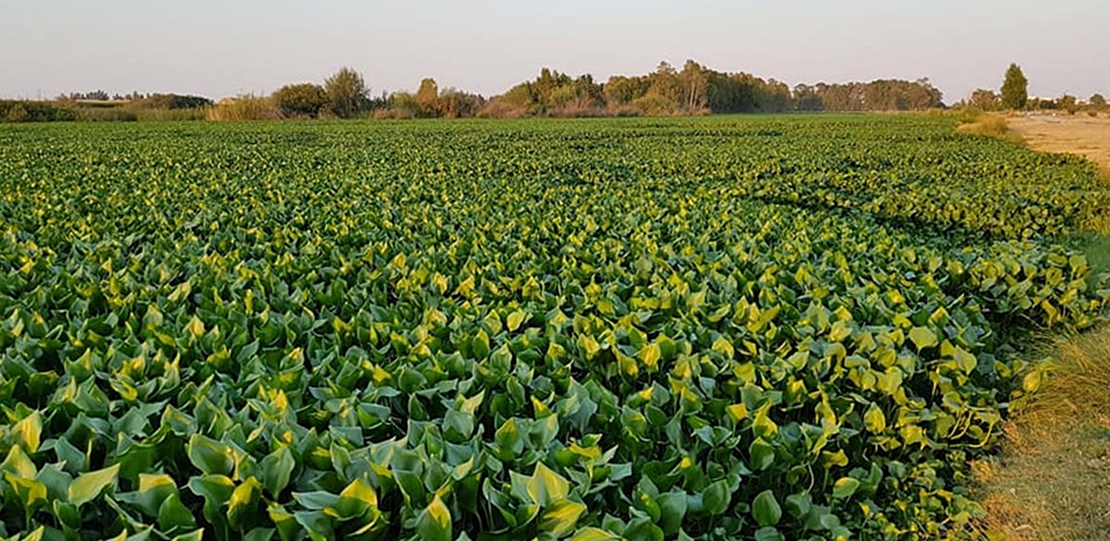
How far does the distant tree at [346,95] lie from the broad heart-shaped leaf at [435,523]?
202 ft

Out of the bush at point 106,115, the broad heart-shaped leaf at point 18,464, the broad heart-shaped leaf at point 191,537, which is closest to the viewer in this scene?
the broad heart-shaped leaf at point 191,537

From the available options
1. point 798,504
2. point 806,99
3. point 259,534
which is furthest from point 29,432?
point 806,99

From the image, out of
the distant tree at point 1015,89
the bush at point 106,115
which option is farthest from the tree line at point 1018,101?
the bush at point 106,115

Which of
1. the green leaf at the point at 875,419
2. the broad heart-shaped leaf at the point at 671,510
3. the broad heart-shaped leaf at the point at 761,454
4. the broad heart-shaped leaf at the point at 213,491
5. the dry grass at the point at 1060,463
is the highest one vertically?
the broad heart-shaped leaf at the point at 213,491

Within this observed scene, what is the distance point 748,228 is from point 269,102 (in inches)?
2185

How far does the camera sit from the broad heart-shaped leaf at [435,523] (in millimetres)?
1784

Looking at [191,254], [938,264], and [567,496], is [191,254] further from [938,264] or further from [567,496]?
[938,264]

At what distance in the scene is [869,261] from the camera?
17.4ft

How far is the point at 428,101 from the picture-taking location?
209 ft

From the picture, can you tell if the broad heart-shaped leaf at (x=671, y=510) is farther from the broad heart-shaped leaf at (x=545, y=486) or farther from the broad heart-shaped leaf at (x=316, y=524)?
the broad heart-shaped leaf at (x=316, y=524)

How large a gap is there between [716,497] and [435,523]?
97cm

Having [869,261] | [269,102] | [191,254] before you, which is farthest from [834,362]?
[269,102]

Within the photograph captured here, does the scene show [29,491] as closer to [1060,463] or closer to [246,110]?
[1060,463]

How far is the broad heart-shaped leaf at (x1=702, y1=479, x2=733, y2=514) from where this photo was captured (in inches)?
94.5
